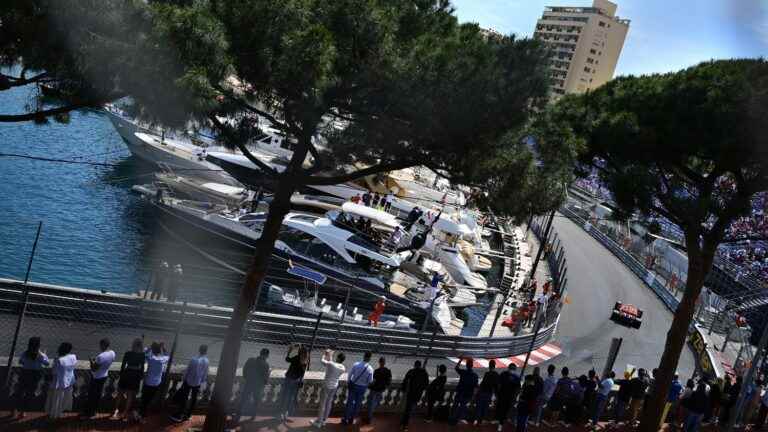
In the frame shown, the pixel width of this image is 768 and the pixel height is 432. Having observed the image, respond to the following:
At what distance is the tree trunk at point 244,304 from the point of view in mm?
10352

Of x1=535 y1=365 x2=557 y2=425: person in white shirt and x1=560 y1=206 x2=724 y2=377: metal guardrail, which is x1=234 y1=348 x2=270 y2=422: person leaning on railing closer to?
x1=535 y1=365 x2=557 y2=425: person in white shirt

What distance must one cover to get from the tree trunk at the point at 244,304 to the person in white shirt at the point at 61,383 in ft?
6.76

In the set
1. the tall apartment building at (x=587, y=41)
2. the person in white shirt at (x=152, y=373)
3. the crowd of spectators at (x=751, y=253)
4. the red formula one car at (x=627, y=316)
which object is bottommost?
the person in white shirt at (x=152, y=373)

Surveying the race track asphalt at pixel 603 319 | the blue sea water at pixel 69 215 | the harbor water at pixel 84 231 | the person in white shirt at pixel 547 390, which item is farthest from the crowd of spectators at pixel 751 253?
the blue sea water at pixel 69 215

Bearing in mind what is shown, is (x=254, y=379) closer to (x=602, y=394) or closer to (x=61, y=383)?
(x=61, y=383)

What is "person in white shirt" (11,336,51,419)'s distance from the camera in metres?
9.27

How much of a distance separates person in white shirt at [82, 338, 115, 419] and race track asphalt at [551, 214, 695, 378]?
15.1m

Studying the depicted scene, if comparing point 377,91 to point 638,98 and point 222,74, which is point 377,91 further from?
point 638,98

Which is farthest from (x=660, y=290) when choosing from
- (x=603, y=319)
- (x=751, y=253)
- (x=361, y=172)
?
(x=361, y=172)

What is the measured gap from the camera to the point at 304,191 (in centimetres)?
3969

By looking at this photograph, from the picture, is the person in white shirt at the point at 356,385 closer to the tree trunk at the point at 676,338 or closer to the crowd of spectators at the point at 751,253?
the tree trunk at the point at 676,338

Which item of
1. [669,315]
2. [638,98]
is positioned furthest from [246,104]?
[669,315]

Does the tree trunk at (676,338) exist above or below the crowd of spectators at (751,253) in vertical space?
below

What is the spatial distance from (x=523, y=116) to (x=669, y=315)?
25.5 m
